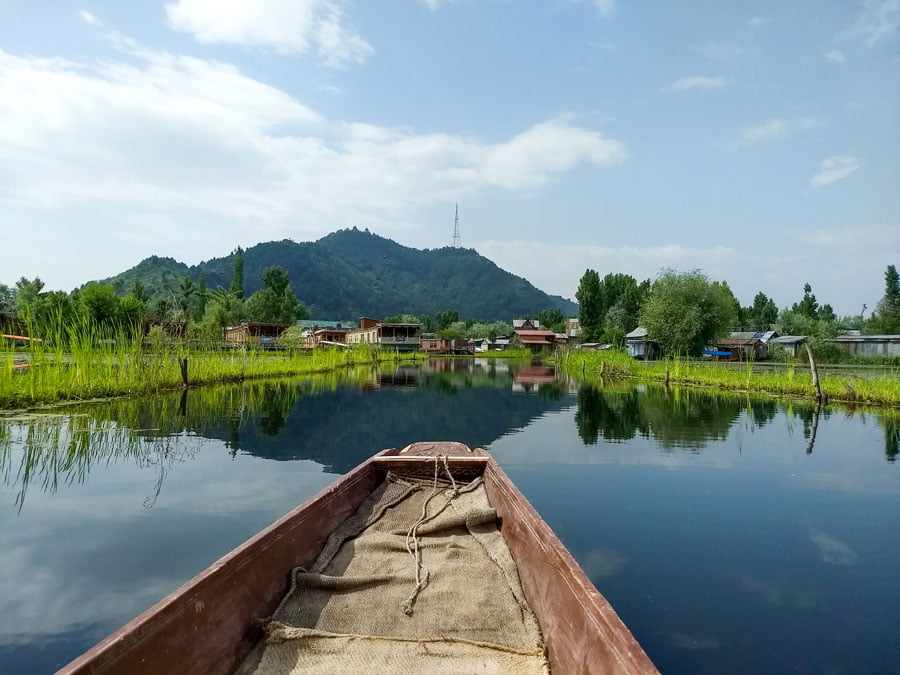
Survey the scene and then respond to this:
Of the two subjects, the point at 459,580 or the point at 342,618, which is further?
the point at 459,580

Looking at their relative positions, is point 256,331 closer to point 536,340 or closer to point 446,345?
point 446,345

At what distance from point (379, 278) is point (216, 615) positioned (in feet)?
445

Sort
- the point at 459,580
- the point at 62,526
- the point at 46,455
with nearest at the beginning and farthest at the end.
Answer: the point at 459,580, the point at 62,526, the point at 46,455

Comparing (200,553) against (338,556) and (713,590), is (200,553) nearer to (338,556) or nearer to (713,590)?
(338,556)

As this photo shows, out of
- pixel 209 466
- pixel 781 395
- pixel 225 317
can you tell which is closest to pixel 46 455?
pixel 209 466

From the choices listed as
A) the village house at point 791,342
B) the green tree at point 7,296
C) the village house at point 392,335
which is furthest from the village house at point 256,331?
the village house at point 791,342

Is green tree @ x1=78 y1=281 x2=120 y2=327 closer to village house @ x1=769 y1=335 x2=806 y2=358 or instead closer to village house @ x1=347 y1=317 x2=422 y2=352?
village house @ x1=347 y1=317 x2=422 y2=352

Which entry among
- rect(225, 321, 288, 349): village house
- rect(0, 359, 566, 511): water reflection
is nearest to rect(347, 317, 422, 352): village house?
rect(225, 321, 288, 349): village house

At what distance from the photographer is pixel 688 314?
30438mm

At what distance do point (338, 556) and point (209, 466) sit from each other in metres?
4.27

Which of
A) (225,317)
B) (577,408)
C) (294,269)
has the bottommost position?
(577,408)

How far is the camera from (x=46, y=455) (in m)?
6.26

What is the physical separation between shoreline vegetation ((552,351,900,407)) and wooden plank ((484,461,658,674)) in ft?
53.7

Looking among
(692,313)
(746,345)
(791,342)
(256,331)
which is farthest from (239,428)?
(791,342)
